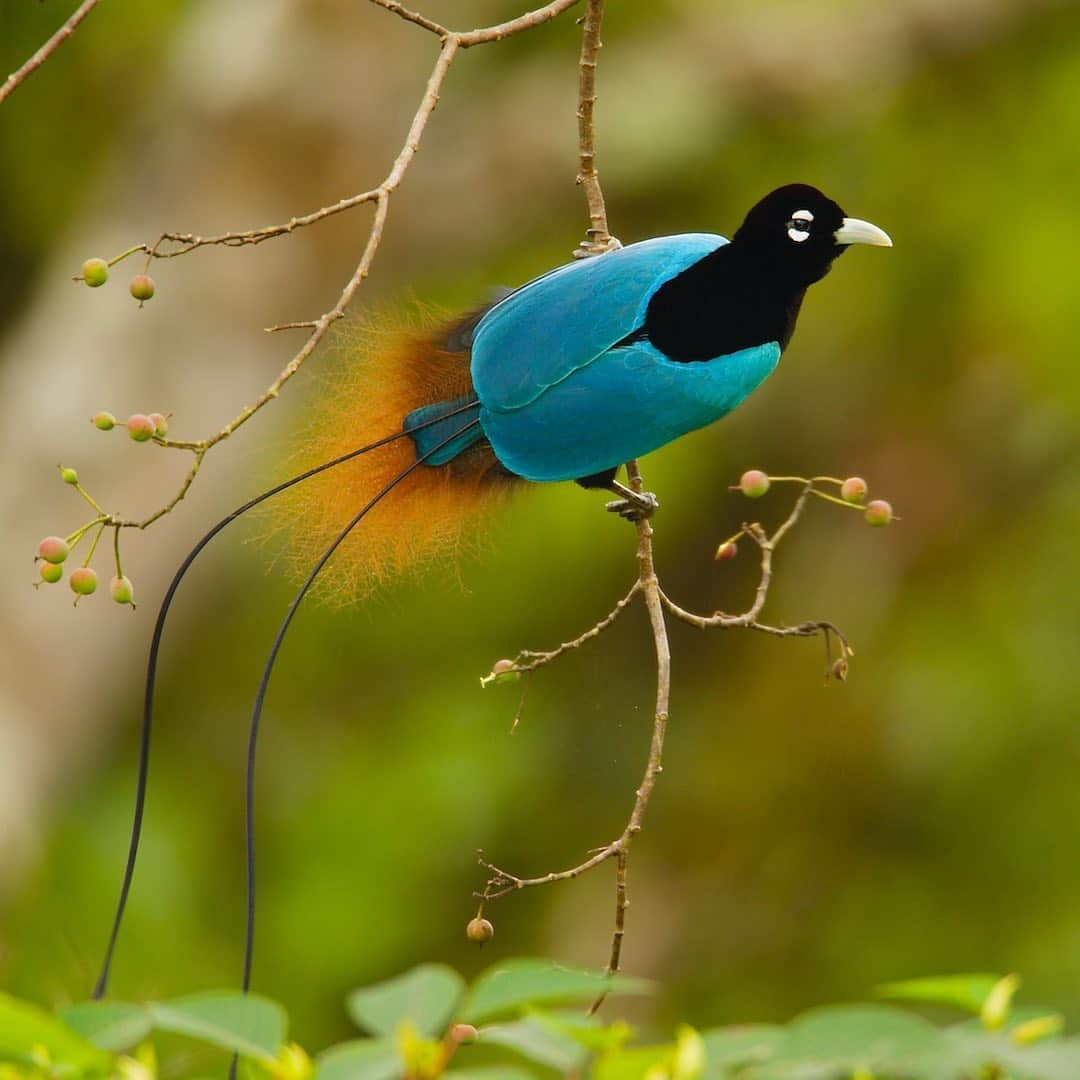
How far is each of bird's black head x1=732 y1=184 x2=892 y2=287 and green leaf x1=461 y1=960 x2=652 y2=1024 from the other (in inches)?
36.6

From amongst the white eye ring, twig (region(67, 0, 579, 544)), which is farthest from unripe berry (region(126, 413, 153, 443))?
the white eye ring

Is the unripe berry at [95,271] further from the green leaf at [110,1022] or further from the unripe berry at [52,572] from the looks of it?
the green leaf at [110,1022]

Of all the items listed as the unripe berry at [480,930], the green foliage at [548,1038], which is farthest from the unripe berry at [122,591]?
the green foliage at [548,1038]

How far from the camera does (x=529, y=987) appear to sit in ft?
2.37

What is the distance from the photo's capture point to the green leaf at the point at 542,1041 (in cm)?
72

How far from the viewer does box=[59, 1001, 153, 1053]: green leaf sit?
730mm

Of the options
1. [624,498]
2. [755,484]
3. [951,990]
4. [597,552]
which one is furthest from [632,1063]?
[597,552]

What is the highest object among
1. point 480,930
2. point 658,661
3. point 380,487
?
point 380,487

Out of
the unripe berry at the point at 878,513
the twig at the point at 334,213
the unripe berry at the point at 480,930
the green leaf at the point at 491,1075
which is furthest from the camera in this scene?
the unripe berry at the point at 878,513

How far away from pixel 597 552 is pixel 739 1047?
12.0 ft

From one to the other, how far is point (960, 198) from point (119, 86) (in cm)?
279

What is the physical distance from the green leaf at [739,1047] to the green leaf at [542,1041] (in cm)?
6

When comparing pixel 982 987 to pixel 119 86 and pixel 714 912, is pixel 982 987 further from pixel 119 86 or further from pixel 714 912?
pixel 119 86

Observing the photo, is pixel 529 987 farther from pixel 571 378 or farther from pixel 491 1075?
pixel 571 378
